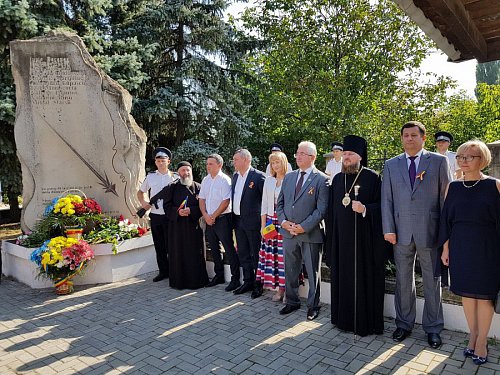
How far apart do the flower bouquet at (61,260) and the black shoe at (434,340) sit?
464cm

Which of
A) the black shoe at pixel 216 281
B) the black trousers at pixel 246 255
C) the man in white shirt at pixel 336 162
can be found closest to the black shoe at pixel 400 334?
the black trousers at pixel 246 255

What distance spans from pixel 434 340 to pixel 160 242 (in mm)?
4247

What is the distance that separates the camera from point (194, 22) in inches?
479

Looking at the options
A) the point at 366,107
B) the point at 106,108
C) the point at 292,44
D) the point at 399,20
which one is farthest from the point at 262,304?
the point at 399,20

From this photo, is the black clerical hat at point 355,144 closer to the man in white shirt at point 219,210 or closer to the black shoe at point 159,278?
the man in white shirt at point 219,210

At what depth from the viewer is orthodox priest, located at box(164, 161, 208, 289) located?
5734 millimetres

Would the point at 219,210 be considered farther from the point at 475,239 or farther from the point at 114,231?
the point at 475,239

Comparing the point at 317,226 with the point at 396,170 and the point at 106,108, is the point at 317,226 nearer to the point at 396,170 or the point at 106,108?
the point at 396,170

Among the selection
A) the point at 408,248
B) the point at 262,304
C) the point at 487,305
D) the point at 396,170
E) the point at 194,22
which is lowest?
the point at 262,304

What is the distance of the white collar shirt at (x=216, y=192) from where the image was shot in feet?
18.5

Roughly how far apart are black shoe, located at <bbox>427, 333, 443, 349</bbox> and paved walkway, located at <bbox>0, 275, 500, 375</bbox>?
0.05 meters

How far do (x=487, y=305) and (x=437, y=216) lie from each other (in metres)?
0.86

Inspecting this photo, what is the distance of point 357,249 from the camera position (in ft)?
12.9

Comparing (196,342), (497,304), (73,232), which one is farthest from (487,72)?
(196,342)
